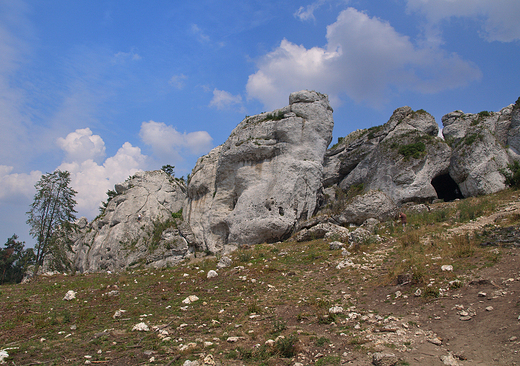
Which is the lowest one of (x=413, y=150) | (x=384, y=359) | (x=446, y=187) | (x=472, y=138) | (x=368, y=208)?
(x=384, y=359)

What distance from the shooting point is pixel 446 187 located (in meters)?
26.5

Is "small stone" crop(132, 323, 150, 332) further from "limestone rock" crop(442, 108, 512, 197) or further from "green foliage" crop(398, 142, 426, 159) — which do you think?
"limestone rock" crop(442, 108, 512, 197)

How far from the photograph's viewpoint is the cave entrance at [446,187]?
2545 cm

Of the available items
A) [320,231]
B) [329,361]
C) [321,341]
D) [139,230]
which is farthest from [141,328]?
[139,230]

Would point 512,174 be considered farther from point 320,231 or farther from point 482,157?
point 320,231

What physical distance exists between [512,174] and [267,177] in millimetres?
17329

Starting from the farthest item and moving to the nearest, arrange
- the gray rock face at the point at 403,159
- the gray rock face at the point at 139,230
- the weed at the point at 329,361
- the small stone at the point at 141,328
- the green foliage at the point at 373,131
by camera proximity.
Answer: the green foliage at the point at 373,131, the gray rock face at the point at 139,230, the gray rock face at the point at 403,159, the small stone at the point at 141,328, the weed at the point at 329,361

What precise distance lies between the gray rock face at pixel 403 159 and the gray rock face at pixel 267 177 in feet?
15.9

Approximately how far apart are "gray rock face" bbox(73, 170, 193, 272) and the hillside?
45.1 ft

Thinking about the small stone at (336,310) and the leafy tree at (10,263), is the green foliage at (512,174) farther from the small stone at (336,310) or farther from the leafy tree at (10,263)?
the leafy tree at (10,263)

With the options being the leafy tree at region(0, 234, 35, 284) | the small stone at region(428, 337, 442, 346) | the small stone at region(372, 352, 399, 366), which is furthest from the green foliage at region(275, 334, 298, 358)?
the leafy tree at region(0, 234, 35, 284)

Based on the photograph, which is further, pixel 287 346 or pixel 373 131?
pixel 373 131

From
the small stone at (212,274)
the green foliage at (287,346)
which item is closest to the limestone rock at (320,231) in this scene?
the small stone at (212,274)

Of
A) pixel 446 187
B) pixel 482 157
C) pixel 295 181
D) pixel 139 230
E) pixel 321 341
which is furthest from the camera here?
pixel 139 230
